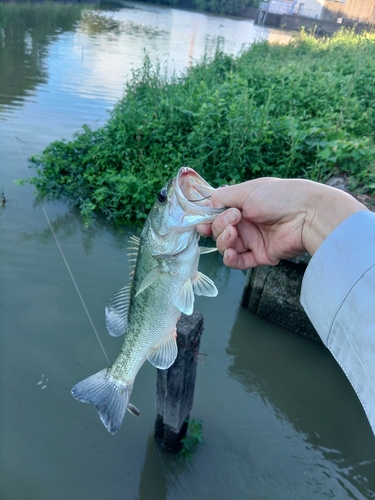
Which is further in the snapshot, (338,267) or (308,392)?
(308,392)

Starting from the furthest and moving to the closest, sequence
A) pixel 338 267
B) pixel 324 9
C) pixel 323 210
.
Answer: pixel 324 9 < pixel 323 210 < pixel 338 267

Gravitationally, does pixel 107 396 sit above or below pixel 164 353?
below

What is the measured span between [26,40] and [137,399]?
2028 cm

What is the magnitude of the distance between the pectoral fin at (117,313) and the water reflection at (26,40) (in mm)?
10264

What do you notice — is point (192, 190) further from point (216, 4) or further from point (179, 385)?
point (216, 4)

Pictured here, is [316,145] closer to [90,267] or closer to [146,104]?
[90,267]

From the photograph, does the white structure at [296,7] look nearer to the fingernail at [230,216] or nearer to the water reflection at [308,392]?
the water reflection at [308,392]

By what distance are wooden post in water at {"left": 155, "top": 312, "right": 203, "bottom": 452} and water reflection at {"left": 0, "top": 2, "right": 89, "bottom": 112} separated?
10335 mm

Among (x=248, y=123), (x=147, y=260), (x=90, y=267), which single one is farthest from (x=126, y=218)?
(x=147, y=260)

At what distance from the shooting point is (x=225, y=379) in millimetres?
3996

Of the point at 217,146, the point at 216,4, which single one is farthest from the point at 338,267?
the point at 216,4

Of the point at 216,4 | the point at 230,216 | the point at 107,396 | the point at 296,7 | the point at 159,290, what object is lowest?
the point at 107,396

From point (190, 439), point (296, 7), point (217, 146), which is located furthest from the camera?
point (296, 7)

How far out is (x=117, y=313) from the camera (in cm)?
244
